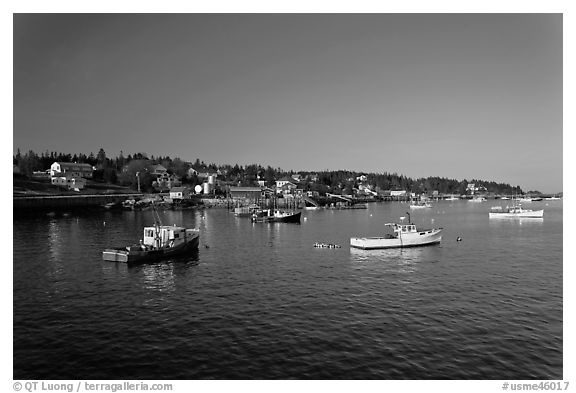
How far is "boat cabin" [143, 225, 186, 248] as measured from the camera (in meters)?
32.1

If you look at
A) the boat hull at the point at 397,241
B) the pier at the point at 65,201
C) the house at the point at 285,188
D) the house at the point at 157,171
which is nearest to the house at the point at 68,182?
the pier at the point at 65,201

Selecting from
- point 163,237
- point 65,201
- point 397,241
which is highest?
point 65,201

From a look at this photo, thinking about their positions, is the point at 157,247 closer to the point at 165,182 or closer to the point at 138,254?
the point at 138,254

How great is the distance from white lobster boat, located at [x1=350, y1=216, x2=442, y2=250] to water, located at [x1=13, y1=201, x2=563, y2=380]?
3137mm

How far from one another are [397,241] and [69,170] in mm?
100678

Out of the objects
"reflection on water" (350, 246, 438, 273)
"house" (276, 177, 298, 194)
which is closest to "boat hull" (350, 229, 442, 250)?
"reflection on water" (350, 246, 438, 273)

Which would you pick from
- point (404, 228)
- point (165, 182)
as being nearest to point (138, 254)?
point (404, 228)

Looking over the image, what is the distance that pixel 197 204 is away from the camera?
352 feet

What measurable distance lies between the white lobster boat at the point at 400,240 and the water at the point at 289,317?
3137 millimetres

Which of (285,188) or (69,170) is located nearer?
(69,170)

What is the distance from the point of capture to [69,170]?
107 m
